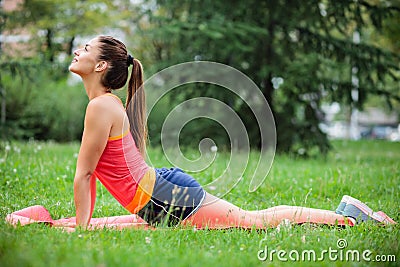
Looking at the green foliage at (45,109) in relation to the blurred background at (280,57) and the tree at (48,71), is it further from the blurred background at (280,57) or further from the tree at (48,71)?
the blurred background at (280,57)

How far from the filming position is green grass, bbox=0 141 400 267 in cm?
253

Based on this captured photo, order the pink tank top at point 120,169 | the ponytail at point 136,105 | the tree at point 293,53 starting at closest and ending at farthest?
the pink tank top at point 120,169 < the ponytail at point 136,105 < the tree at point 293,53

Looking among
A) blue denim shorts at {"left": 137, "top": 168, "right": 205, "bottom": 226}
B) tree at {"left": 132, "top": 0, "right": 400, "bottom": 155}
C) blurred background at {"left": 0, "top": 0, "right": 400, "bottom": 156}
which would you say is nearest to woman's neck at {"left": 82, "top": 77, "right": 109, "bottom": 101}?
blue denim shorts at {"left": 137, "top": 168, "right": 205, "bottom": 226}

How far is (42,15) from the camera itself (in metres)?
14.6

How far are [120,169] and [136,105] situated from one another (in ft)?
1.69

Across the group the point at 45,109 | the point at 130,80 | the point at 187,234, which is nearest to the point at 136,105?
the point at 130,80

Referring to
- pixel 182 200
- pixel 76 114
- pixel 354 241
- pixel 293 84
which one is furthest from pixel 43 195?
pixel 76 114

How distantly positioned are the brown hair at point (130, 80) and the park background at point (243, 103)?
89cm

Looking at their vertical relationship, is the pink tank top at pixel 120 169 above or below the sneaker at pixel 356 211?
above

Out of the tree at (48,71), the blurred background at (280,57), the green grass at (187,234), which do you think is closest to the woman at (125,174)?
the green grass at (187,234)

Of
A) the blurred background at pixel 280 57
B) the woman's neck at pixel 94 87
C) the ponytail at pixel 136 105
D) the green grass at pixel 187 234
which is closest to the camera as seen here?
the green grass at pixel 187 234

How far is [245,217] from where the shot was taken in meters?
3.58

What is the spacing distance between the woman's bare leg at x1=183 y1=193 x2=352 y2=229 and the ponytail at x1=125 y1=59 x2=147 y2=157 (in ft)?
2.06

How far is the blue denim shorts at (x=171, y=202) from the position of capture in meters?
3.43
